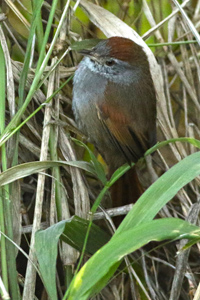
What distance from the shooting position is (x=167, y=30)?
8.33 feet

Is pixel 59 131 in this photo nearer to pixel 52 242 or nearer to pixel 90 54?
pixel 90 54

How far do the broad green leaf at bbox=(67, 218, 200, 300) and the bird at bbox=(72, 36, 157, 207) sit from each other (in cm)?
94

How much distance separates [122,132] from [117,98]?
155 millimetres

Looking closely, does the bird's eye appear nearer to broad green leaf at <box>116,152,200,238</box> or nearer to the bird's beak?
the bird's beak

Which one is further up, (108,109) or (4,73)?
(4,73)

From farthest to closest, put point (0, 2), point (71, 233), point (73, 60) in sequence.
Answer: point (73, 60), point (0, 2), point (71, 233)

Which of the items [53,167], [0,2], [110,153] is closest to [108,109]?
[110,153]

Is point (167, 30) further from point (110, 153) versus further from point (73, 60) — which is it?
point (110, 153)

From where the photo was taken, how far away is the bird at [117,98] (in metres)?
2.20

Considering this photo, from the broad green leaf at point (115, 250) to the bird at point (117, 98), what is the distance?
94cm

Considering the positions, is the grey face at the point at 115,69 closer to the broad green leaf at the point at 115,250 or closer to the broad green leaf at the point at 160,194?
the broad green leaf at the point at 160,194

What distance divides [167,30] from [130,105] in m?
0.56

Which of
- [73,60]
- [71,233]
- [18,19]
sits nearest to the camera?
[71,233]

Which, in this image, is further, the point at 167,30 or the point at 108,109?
the point at 167,30
